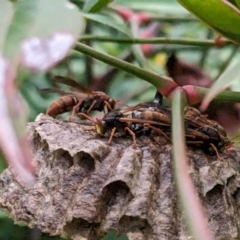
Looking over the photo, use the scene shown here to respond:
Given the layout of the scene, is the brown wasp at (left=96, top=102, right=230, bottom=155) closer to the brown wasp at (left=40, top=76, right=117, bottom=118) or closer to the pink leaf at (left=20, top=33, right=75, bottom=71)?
the brown wasp at (left=40, top=76, right=117, bottom=118)

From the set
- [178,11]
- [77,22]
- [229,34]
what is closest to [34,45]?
[77,22]

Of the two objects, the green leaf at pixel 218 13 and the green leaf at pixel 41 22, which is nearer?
the green leaf at pixel 41 22

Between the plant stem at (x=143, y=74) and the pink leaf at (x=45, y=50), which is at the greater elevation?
the plant stem at (x=143, y=74)

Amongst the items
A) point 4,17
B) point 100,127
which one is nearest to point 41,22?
point 4,17

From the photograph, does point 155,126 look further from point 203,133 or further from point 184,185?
point 184,185

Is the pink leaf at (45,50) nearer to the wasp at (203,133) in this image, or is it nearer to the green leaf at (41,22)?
the green leaf at (41,22)

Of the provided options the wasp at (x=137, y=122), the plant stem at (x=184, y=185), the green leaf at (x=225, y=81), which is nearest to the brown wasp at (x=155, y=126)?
the wasp at (x=137, y=122)

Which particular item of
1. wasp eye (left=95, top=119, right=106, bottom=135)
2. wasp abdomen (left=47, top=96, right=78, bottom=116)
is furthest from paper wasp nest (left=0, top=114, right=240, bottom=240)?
wasp abdomen (left=47, top=96, right=78, bottom=116)
